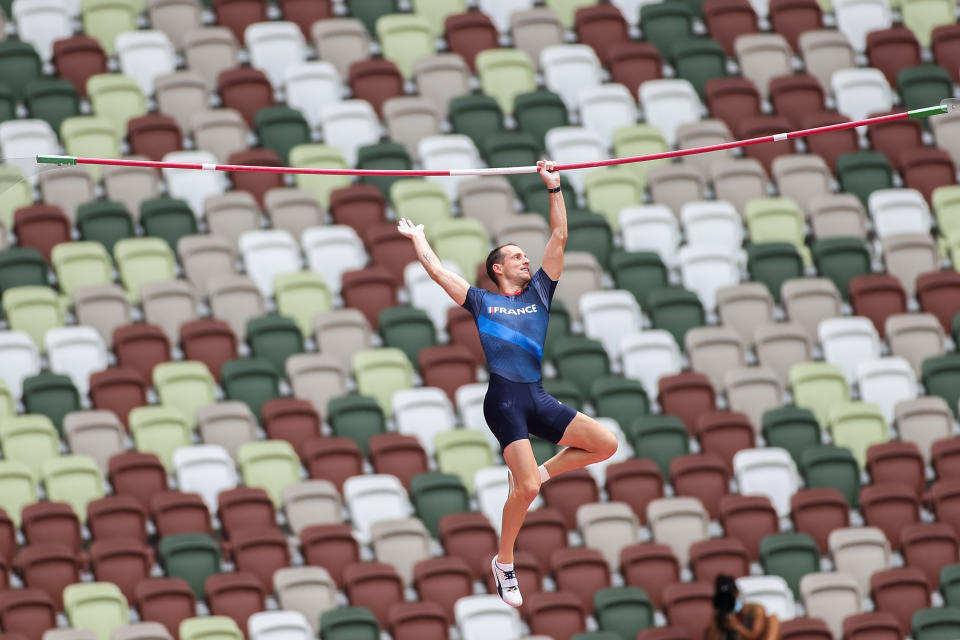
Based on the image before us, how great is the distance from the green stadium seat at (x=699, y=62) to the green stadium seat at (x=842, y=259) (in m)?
2.31

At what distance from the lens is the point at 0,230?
16172 mm

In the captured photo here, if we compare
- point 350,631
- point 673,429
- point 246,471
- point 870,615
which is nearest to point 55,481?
point 246,471

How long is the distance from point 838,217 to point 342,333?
4.69 meters

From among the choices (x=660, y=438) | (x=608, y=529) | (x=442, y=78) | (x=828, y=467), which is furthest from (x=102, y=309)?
(x=828, y=467)

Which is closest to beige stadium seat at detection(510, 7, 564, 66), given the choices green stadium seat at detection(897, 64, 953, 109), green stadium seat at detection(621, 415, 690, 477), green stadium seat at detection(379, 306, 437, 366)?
green stadium seat at detection(897, 64, 953, 109)

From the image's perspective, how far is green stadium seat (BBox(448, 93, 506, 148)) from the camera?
17672mm

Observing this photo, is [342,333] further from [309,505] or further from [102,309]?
[102,309]

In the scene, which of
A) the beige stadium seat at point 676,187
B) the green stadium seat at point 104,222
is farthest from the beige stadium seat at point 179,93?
the beige stadium seat at point 676,187

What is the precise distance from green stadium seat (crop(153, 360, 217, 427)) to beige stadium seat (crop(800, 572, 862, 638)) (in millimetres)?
4861

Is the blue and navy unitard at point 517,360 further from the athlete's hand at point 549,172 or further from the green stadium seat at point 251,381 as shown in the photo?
the green stadium seat at point 251,381

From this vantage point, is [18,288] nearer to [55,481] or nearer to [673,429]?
[55,481]

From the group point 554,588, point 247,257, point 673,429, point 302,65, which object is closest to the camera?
point 554,588

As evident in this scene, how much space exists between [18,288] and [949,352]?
25.8 ft

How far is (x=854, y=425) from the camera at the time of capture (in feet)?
51.5
